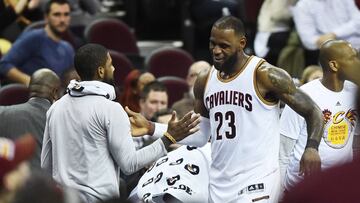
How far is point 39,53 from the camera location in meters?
10.7

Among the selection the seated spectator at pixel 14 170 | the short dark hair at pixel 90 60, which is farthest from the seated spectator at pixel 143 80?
the seated spectator at pixel 14 170

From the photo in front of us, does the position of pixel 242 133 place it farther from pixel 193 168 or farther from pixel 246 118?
pixel 193 168

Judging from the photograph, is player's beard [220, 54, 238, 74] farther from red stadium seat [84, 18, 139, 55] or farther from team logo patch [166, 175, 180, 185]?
red stadium seat [84, 18, 139, 55]

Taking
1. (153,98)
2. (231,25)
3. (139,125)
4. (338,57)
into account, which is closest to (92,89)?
(139,125)

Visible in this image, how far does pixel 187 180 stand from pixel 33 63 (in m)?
3.77

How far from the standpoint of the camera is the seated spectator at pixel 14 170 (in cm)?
272

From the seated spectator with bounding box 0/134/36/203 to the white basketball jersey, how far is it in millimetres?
3766

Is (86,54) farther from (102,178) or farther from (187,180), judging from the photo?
(187,180)

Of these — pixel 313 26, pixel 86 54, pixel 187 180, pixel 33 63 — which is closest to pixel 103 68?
pixel 86 54

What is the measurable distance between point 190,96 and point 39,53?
159 cm

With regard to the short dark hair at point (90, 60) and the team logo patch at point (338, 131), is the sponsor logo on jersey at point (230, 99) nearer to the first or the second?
the short dark hair at point (90, 60)

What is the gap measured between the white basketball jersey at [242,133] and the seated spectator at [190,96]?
5.94ft

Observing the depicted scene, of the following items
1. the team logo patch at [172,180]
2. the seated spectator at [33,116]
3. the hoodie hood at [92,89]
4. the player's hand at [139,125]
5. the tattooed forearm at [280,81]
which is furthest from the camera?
the seated spectator at [33,116]

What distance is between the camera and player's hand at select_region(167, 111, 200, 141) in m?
6.73
